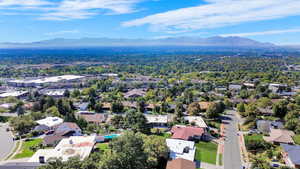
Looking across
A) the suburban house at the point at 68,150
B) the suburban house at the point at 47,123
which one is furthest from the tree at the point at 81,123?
the suburban house at the point at 68,150

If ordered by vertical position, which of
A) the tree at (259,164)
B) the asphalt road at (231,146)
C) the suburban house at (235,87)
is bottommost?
the asphalt road at (231,146)

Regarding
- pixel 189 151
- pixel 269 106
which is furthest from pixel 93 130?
pixel 269 106

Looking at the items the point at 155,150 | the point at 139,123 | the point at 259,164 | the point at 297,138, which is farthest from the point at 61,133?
the point at 297,138

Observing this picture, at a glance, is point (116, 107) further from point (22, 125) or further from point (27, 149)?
point (27, 149)

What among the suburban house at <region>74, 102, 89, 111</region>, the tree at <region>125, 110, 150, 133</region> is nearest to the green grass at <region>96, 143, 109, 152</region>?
the tree at <region>125, 110, 150, 133</region>

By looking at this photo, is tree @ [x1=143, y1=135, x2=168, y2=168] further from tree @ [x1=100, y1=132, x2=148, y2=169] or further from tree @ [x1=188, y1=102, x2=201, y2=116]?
tree @ [x1=188, y1=102, x2=201, y2=116]

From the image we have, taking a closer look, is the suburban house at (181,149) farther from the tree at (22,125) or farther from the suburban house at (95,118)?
the tree at (22,125)
